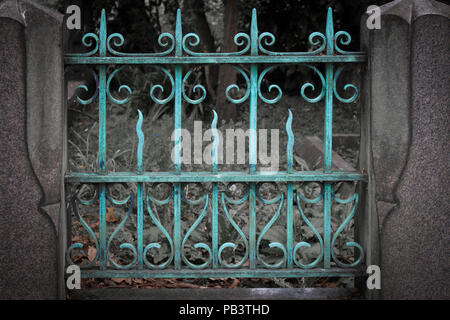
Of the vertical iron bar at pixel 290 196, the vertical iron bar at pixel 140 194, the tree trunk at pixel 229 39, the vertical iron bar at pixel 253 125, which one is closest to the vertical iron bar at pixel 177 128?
the vertical iron bar at pixel 140 194

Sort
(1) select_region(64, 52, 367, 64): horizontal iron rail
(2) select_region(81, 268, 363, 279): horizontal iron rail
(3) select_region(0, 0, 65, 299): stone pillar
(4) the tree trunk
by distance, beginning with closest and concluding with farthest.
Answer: (3) select_region(0, 0, 65, 299): stone pillar, (1) select_region(64, 52, 367, 64): horizontal iron rail, (2) select_region(81, 268, 363, 279): horizontal iron rail, (4) the tree trunk

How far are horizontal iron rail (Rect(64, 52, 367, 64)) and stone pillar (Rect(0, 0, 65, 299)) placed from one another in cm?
16

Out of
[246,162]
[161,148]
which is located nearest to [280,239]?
[161,148]

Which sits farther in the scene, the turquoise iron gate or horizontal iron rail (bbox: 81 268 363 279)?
horizontal iron rail (bbox: 81 268 363 279)

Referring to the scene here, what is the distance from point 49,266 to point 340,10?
22.7 ft

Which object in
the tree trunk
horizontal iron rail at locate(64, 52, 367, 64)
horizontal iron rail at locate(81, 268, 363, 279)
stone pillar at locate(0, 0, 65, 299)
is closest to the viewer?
stone pillar at locate(0, 0, 65, 299)

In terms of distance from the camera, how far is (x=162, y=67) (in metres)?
2.42

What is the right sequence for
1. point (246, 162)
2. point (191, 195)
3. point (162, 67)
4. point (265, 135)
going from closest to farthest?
point (162, 67) → point (191, 195) → point (246, 162) → point (265, 135)

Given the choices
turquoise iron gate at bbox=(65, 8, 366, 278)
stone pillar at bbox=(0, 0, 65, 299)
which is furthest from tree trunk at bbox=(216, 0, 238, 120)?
stone pillar at bbox=(0, 0, 65, 299)

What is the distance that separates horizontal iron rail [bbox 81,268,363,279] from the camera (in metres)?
2.48

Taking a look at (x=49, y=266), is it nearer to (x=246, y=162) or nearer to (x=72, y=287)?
(x=72, y=287)

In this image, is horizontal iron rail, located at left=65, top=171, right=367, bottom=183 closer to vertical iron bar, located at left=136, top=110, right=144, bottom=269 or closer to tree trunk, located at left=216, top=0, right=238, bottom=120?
vertical iron bar, located at left=136, top=110, right=144, bottom=269

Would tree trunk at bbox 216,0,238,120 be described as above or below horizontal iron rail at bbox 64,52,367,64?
above

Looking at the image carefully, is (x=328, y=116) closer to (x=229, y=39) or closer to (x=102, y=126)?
(x=102, y=126)
